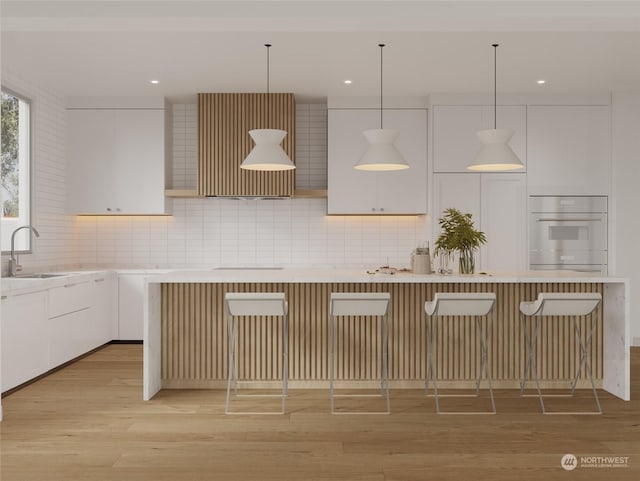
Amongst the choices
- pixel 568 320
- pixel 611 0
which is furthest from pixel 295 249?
pixel 611 0

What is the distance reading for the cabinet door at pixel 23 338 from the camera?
4250mm

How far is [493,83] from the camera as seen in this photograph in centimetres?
580

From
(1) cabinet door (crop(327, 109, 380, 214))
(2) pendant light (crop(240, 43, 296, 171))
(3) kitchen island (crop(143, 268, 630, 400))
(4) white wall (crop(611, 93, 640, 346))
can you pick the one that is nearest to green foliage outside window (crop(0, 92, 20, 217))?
(3) kitchen island (crop(143, 268, 630, 400))

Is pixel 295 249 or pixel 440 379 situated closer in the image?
pixel 440 379

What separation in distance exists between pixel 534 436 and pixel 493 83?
146 inches

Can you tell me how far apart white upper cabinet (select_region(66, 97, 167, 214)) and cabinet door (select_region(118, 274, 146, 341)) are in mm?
790

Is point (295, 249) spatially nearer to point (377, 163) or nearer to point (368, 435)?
point (377, 163)

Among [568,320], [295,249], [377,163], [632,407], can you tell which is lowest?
[632,407]

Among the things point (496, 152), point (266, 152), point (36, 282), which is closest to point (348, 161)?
point (266, 152)

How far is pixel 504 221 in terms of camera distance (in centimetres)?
620

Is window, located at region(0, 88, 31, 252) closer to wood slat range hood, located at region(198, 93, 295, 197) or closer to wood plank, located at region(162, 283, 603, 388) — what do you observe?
wood slat range hood, located at region(198, 93, 295, 197)

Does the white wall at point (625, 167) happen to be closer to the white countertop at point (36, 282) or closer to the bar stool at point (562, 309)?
the bar stool at point (562, 309)

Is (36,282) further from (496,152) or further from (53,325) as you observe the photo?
(496,152)

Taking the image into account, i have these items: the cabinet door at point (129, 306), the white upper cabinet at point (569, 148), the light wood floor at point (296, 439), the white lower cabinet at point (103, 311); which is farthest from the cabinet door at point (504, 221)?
the white lower cabinet at point (103, 311)
